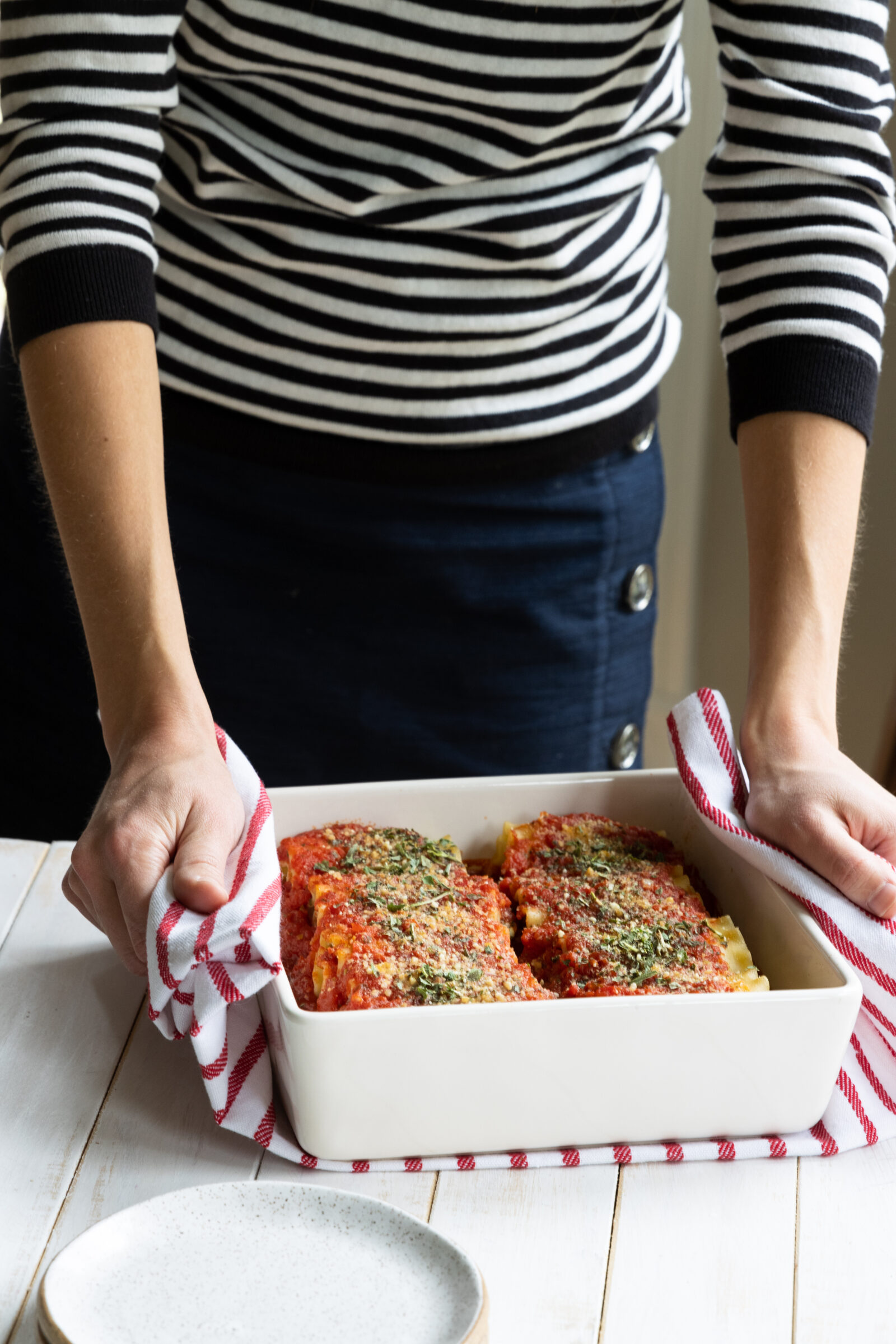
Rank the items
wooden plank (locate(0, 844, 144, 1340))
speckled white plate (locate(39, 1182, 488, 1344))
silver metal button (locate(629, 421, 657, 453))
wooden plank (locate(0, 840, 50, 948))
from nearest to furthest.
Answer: speckled white plate (locate(39, 1182, 488, 1344)), wooden plank (locate(0, 844, 144, 1340)), wooden plank (locate(0, 840, 50, 948)), silver metal button (locate(629, 421, 657, 453))

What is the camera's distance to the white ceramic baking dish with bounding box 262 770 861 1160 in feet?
1.93

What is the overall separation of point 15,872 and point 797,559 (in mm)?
567

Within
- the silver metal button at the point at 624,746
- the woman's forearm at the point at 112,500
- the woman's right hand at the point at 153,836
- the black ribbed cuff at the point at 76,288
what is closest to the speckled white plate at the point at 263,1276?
the woman's right hand at the point at 153,836

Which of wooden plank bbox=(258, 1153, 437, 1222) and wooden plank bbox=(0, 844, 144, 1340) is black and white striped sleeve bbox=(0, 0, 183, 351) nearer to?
wooden plank bbox=(0, 844, 144, 1340)

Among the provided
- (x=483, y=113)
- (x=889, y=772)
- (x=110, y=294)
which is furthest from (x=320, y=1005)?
(x=889, y=772)

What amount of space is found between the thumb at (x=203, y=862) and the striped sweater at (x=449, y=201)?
0.34m

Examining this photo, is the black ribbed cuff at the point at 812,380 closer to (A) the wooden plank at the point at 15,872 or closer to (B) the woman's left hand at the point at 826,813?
(B) the woman's left hand at the point at 826,813

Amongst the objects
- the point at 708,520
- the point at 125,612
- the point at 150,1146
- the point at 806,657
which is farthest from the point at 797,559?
the point at 708,520

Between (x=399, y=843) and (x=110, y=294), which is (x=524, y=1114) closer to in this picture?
(x=399, y=843)

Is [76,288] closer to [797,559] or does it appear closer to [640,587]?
[797,559]

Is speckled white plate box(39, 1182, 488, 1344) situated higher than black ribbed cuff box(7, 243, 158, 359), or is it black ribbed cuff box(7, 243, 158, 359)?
black ribbed cuff box(7, 243, 158, 359)

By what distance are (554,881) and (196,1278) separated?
310mm

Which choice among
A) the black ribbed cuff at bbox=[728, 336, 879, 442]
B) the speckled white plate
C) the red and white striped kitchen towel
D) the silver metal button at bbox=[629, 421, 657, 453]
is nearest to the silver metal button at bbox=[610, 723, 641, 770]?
the silver metal button at bbox=[629, 421, 657, 453]

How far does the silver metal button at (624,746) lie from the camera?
1.24 metres
